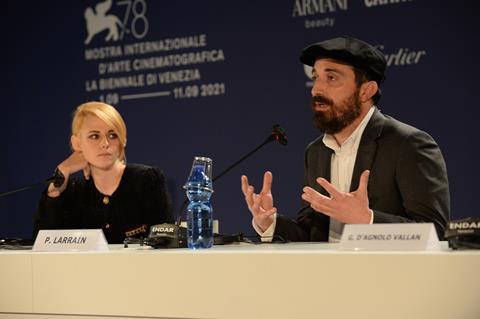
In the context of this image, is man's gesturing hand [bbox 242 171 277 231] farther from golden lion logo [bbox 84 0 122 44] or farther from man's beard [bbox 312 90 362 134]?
golden lion logo [bbox 84 0 122 44]

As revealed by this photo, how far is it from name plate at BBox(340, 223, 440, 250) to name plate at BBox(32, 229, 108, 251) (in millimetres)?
627

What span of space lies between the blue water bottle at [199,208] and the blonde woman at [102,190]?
3.99 ft

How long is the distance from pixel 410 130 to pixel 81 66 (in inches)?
109

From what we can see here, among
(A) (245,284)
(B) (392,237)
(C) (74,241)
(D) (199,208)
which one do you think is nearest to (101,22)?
(D) (199,208)

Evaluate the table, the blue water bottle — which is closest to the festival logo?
the blue water bottle

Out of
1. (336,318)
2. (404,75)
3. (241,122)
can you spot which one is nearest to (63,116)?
(241,122)

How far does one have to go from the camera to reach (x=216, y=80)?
424cm

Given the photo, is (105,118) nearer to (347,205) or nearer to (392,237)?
(347,205)

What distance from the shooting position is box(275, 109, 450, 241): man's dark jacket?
2.38 metres

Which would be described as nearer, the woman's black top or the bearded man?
the bearded man

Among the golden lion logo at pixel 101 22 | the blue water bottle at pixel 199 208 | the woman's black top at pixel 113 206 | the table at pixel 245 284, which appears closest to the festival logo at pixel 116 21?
the golden lion logo at pixel 101 22

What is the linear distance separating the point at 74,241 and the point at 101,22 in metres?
3.10

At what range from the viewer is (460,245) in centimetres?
132

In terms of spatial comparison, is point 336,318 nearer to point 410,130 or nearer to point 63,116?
point 410,130
